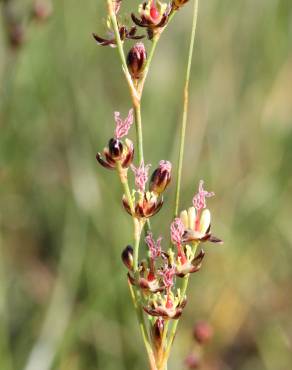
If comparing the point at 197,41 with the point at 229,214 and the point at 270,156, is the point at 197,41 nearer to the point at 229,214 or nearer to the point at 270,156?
the point at 270,156

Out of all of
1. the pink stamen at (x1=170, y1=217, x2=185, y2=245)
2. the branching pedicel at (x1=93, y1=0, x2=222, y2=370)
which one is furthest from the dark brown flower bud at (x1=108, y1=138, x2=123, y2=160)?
the pink stamen at (x1=170, y1=217, x2=185, y2=245)

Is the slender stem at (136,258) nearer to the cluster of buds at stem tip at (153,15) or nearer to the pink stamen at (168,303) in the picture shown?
the pink stamen at (168,303)

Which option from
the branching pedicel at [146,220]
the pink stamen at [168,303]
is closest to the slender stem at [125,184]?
the branching pedicel at [146,220]

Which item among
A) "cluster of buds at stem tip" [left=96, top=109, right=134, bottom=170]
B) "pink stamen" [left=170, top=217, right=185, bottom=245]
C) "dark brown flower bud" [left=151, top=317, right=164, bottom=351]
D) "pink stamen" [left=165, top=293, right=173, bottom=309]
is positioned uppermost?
"cluster of buds at stem tip" [left=96, top=109, right=134, bottom=170]

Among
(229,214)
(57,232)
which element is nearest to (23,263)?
(57,232)

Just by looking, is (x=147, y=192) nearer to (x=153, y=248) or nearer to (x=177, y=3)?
(x=153, y=248)

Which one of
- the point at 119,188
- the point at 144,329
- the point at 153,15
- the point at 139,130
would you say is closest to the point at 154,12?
the point at 153,15

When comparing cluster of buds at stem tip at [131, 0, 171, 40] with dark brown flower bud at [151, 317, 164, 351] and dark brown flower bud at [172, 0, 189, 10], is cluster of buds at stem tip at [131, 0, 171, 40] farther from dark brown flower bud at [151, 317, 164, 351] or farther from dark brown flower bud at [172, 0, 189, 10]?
dark brown flower bud at [151, 317, 164, 351]
